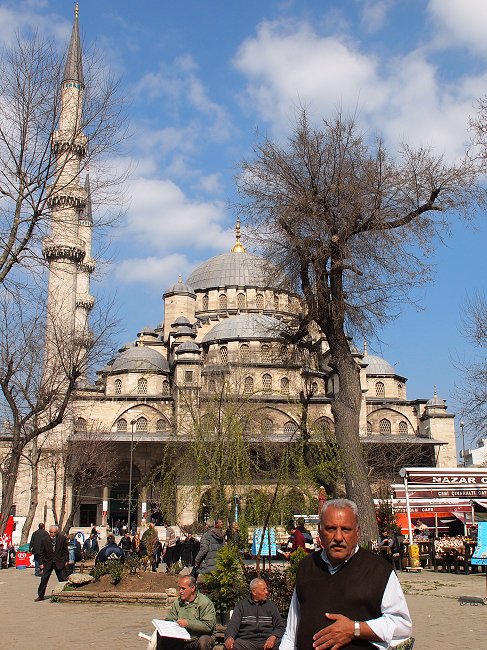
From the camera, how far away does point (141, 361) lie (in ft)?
144

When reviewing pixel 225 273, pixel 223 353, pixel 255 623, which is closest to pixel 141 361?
pixel 223 353

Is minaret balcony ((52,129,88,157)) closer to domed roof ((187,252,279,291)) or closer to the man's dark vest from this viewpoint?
the man's dark vest

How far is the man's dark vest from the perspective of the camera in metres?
2.54

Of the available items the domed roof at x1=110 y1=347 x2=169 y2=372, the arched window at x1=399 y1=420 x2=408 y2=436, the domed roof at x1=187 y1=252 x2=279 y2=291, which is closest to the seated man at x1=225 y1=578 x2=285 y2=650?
the domed roof at x1=110 y1=347 x2=169 y2=372

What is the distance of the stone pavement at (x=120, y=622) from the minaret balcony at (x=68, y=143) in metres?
5.92

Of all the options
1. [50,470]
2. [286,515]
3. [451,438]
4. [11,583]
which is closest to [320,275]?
[286,515]

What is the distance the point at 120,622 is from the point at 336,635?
674cm

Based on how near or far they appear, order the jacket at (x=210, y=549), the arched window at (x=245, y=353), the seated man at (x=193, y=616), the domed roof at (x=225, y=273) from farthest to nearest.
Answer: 1. the domed roof at (x=225, y=273)
2. the arched window at (x=245, y=353)
3. the jacket at (x=210, y=549)
4. the seated man at (x=193, y=616)

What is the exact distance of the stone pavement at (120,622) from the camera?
280 inches

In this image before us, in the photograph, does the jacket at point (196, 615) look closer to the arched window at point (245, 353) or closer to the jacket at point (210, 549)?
the jacket at point (210, 549)

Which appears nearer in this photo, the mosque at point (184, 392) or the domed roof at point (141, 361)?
the mosque at point (184, 392)

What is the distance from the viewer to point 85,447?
33688 millimetres

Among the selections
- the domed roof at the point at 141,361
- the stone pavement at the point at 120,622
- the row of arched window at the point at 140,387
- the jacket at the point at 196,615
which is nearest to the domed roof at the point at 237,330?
the domed roof at the point at 141,361

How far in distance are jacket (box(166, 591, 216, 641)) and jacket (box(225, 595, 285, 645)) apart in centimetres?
41
